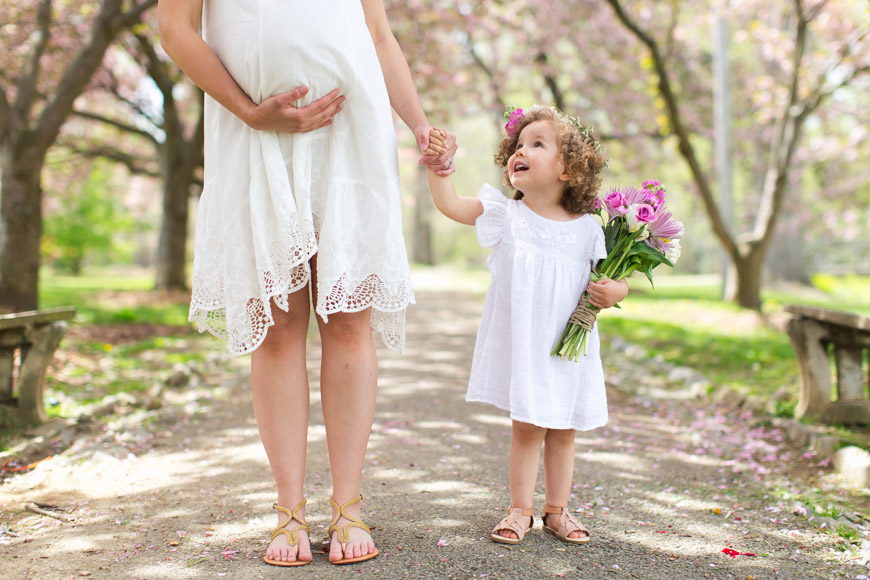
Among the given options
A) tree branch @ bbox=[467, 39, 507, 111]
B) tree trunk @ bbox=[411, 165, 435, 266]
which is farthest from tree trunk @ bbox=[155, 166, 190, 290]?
tree trunk @ bbox=[411, 165, 435, 266]

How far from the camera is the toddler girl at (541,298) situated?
2.32 metres

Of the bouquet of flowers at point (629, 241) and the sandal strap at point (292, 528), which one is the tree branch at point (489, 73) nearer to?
the bouquet of flowers at point (629, 241)

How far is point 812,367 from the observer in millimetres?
3934

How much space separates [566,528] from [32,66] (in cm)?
631

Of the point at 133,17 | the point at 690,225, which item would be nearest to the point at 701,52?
the point at 133,17

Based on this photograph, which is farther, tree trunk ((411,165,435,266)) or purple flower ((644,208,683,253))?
tree trunk ((411,165,435,266))

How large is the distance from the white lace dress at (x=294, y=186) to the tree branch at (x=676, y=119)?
21.4ft

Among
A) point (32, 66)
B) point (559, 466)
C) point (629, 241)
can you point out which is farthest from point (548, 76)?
point (559, 466)

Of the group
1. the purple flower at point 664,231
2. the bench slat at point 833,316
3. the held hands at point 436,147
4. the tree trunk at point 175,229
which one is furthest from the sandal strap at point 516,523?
the tree trunk at point 175,229

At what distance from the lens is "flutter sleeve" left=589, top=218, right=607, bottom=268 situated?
8.00 ft

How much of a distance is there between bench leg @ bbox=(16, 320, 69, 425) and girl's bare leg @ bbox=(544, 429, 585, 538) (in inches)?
106

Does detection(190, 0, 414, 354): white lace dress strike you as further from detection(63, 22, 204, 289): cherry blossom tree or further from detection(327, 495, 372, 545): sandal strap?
detection(63, 22, 204, 289): cherry blossom tree

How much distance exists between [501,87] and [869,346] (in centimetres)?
1256

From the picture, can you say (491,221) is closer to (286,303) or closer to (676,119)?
(286,303)
